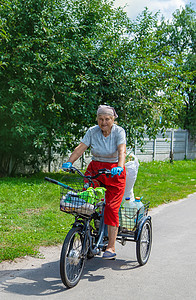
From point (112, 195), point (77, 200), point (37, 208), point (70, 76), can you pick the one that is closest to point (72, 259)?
point (77, 200)

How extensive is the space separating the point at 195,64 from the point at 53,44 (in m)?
15.8

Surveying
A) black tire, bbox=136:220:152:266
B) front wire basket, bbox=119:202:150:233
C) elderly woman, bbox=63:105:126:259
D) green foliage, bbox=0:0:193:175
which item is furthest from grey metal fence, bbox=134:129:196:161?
elderly woman, bbox=63:105:126:259

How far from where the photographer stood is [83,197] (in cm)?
407

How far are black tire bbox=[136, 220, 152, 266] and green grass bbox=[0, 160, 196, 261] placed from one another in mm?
1242

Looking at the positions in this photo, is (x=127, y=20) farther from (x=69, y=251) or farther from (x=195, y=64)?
(x=195, y=64)


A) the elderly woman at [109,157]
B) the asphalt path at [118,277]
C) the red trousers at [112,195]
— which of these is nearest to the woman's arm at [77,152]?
the elderly woman at [109,157]

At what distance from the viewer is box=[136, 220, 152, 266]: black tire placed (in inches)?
187

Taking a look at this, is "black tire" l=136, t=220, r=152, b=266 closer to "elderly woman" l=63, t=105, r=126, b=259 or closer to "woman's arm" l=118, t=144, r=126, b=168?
"elderly woman" l=63, t=105, r=126, b=259

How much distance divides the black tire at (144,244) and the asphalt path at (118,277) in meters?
0.09

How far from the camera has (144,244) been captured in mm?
5031

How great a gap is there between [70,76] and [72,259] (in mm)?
7142

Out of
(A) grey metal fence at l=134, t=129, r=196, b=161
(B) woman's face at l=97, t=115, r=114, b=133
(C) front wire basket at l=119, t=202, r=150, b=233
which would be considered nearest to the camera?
Result: (B) woman's face at l=97, t=115, r=114, b=133

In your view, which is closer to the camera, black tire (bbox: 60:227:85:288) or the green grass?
black tire (bbox: 60:227:85:288)

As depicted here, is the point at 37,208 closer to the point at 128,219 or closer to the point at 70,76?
the point at 128,219
